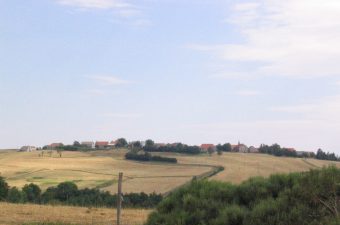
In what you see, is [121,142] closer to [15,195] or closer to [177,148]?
Answer: [177,148]

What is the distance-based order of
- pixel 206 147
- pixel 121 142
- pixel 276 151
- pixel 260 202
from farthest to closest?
pixel 121 142, pixel 206 147, pixel 276 151, pixel 260 202

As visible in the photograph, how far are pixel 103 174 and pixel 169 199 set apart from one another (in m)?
→ 60.0

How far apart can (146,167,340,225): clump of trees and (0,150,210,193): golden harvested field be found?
38875 millimetres

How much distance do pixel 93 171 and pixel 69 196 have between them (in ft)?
87.5

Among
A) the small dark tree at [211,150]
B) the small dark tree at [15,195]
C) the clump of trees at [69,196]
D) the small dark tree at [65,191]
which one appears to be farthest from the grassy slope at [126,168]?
the small dark tree at [15,195]

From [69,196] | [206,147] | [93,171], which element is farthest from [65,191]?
[206,147]

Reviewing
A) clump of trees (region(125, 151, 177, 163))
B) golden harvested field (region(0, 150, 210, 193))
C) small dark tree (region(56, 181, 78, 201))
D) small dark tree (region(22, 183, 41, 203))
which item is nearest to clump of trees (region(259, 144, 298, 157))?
clump of trees (region(125, 151, 177, 163))

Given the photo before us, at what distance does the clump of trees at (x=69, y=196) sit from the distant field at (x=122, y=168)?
4779mm

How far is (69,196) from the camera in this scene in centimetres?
5069

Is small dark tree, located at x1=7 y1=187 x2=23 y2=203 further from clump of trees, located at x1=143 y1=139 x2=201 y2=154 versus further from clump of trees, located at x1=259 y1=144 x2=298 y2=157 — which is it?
clump of trees, located at x1=259 y1=144 x2=298 y2=157

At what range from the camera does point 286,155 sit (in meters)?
92.1

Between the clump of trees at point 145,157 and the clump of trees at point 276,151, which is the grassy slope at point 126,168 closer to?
the clump of trees at point 145,157

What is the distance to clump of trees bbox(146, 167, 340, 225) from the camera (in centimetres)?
1126

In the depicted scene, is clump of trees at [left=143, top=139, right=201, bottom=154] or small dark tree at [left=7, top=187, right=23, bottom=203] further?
clump of trees at [left=143, top=139, right=201, bottom=154]
